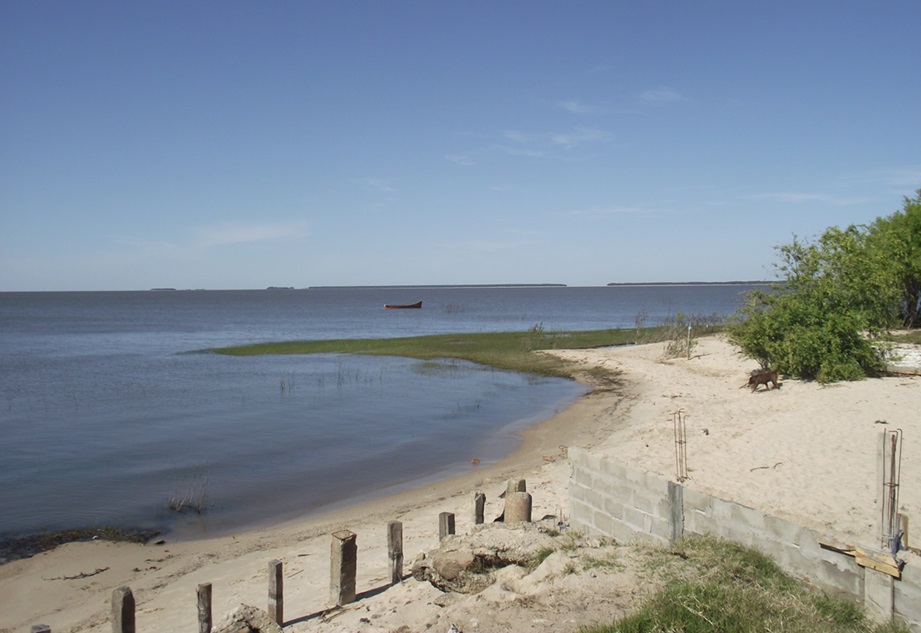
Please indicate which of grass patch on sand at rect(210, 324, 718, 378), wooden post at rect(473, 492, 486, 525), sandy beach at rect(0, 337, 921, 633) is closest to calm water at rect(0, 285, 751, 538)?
sandy beach at rect(0, 337, 921, 633)

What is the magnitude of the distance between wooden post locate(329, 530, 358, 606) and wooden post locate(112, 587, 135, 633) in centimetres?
223

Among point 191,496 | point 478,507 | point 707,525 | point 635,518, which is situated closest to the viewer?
point 707,525

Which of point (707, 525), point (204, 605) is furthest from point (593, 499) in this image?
point (204, 605)

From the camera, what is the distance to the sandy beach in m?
7.18

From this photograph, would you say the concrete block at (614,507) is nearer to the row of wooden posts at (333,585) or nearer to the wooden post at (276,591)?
the row of wooden posts at (333,585)

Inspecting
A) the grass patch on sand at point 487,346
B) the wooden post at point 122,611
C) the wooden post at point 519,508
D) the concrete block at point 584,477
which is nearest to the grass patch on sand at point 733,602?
the concrete block at point 584,477

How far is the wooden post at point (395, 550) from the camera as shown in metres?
9.08

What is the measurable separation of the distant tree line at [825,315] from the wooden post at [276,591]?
19354mm

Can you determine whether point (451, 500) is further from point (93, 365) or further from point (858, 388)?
point (93, 365)

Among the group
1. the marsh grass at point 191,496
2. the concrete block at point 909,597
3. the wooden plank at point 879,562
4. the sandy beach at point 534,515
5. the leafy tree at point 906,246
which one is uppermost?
the leafy tree at point 906,246

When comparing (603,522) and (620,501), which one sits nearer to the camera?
(620,501)

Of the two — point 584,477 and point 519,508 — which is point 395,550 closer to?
point 519,508

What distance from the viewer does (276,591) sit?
8.24 meters

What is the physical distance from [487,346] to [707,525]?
3761 centimetres
